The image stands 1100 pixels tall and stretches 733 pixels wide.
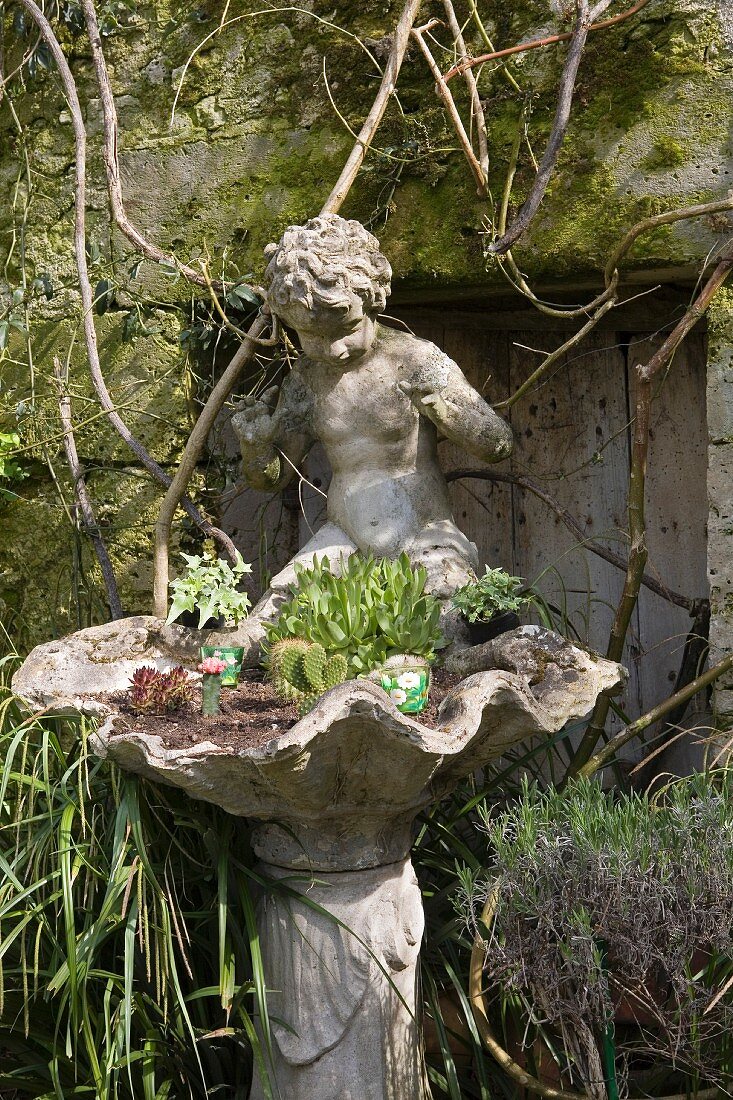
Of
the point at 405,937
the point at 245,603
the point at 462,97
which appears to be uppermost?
the point at 462,97

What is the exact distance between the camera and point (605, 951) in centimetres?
199

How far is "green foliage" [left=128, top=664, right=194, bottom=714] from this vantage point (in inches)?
95.3

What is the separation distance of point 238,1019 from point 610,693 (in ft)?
3.72

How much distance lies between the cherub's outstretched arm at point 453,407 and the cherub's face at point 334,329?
0.48ft

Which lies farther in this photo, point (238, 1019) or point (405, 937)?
point (238, 1019)

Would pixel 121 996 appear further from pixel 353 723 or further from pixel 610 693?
pixel 610 693

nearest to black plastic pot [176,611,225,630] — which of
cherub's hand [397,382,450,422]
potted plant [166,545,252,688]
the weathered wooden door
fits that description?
potted plant [166,545,252,688]

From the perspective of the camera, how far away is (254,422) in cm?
291

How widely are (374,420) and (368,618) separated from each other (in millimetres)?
532

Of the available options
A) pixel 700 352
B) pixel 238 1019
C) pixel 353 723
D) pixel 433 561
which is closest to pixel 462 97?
pixel 700 352

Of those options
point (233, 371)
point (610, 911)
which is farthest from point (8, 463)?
point (610, 911)

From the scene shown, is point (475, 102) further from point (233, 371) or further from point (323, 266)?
point (233, 371)

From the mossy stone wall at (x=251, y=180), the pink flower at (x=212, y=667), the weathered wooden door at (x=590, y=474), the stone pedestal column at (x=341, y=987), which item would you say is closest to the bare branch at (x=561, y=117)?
the mossy stone wall at (x=251, y=180)

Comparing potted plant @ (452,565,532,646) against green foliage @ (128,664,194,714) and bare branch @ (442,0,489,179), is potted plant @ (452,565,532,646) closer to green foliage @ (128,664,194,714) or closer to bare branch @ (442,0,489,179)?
green foliage @ (128,664,194,714)
